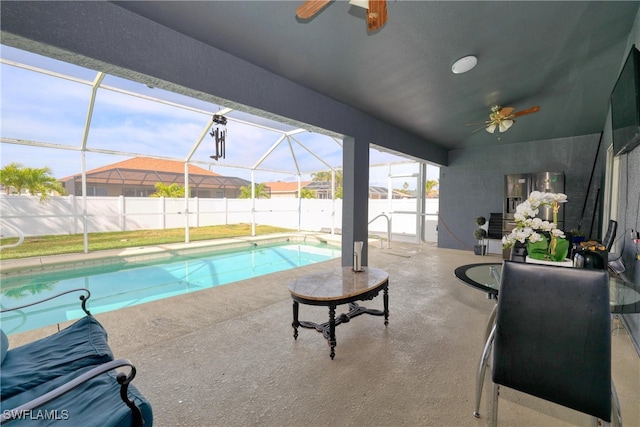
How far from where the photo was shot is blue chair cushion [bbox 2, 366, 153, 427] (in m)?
0.95

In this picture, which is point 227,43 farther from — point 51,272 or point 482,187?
point 482,187

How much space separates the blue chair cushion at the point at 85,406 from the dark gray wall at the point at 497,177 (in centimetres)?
674

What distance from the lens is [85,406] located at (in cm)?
104

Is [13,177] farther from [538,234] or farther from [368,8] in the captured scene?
[538,234]

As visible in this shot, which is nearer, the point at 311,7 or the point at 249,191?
the point at 311,7

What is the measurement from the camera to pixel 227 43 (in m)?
2.24

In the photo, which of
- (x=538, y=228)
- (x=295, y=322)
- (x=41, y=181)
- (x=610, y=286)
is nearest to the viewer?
(x=610, y=286)

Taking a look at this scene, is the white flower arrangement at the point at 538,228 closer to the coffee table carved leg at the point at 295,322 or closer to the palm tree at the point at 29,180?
the coffee table carved leg at the point at 295,322

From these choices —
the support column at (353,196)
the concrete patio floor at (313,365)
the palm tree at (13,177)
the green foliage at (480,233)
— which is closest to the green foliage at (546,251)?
the concrete patio floor at (313,365)

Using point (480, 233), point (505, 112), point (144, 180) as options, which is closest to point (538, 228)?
point (505, 112)

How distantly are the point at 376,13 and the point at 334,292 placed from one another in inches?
74.1

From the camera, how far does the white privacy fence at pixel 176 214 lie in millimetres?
5797

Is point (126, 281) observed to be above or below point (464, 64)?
below

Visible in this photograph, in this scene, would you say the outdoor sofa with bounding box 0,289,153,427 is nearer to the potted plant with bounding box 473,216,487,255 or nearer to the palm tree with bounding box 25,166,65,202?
the potted plant with bounding box 473,216,487,255
